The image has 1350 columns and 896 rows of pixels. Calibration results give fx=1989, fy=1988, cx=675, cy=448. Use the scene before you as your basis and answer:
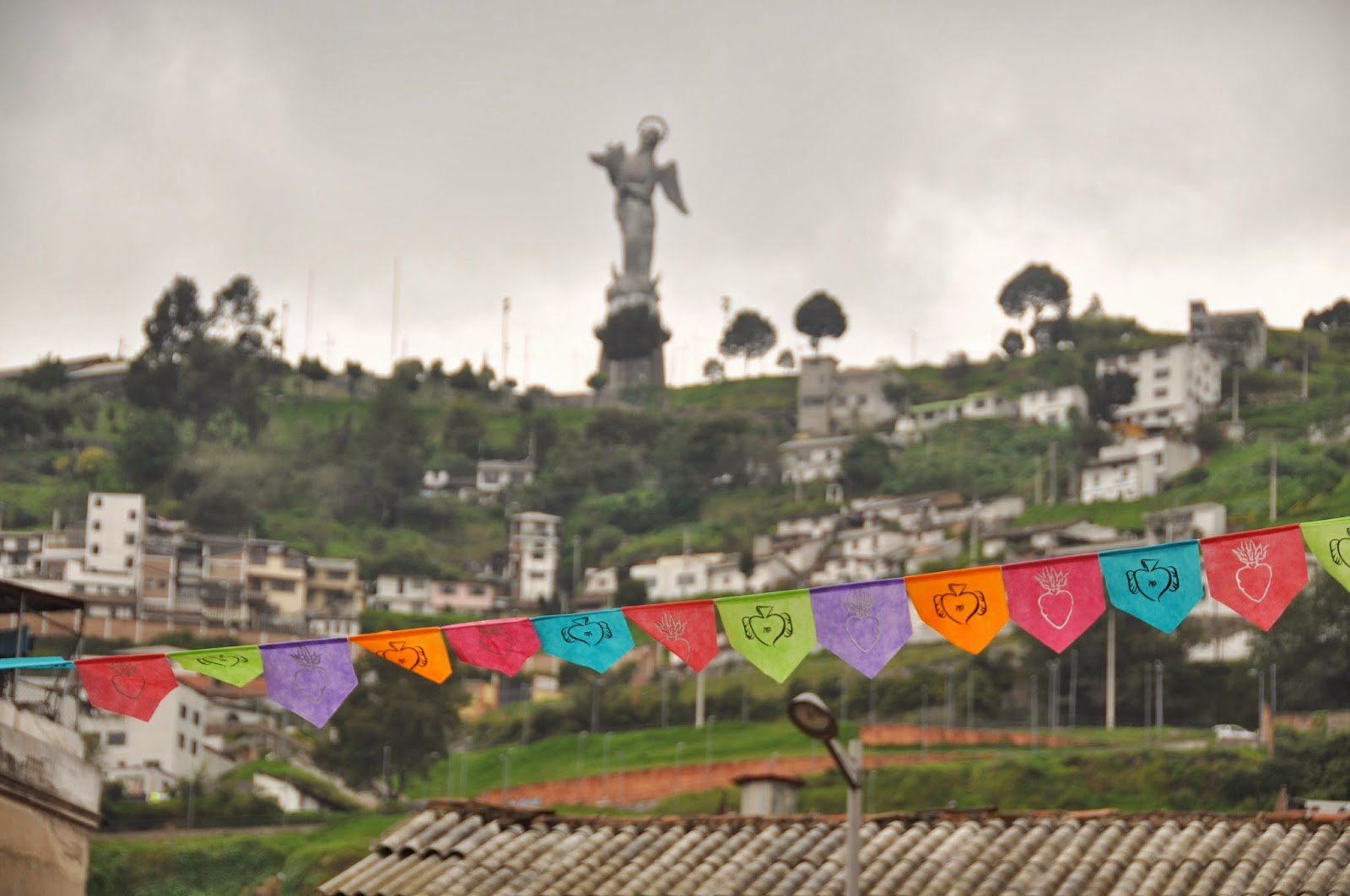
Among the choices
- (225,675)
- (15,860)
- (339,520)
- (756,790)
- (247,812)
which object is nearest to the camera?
(225,675)

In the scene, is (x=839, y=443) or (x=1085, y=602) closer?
(x=1085, y=602)

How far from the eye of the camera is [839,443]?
11762 centimetres

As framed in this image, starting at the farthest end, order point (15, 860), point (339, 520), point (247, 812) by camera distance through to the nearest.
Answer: point (339, 520) < point (247, 812) < point (15, 860)

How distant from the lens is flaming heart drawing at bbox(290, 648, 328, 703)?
38.2ft

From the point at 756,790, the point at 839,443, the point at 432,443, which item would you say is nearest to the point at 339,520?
the point at 432,443

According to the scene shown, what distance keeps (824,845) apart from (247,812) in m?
51.2

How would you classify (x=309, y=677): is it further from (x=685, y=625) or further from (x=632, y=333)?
(x=632, y=333)

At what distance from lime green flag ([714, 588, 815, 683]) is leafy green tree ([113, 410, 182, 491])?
10424 cm

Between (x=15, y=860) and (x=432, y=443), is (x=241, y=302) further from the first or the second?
(x=15, y=860)

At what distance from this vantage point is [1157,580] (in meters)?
10.4

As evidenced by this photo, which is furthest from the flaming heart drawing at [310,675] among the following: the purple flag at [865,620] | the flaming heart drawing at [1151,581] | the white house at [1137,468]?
the white house at [1137,468]

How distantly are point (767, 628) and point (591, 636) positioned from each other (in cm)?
112

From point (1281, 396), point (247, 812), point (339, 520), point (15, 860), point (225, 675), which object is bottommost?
point (247, 812)

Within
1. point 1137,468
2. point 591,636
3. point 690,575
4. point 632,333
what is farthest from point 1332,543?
point 632,333
